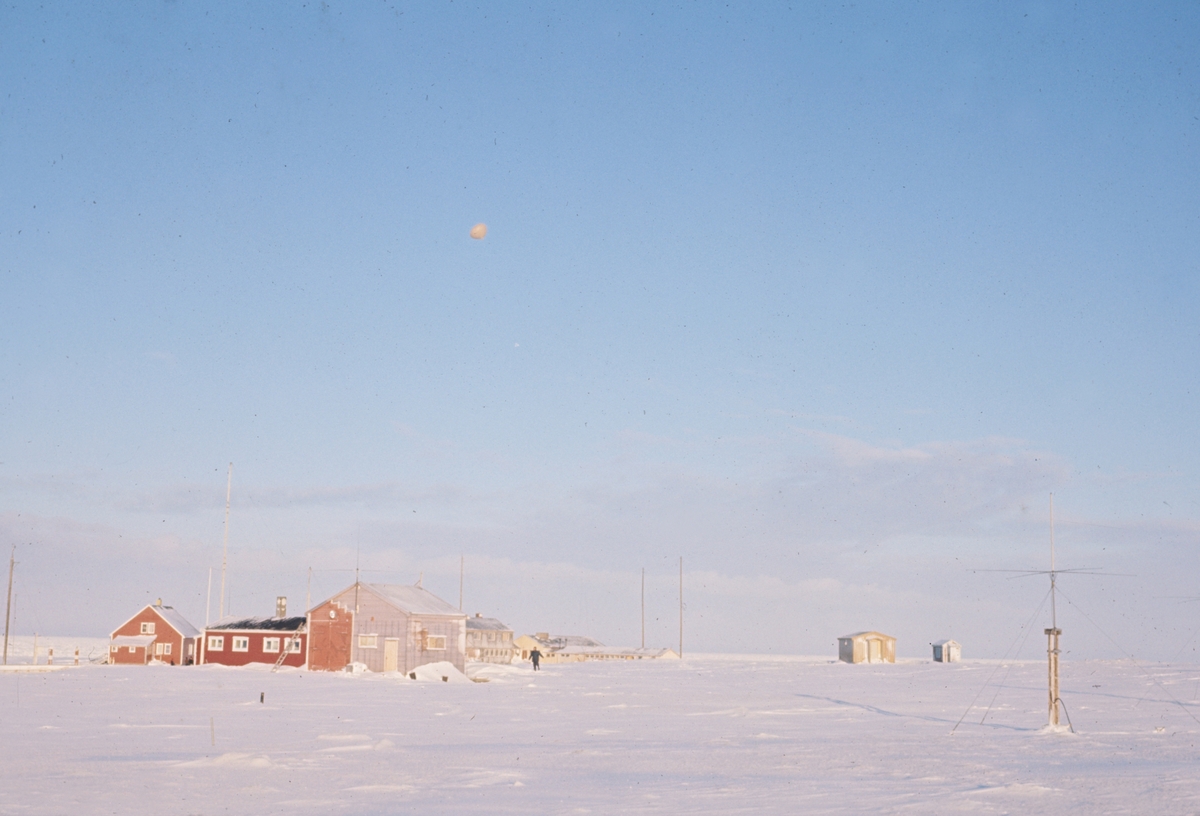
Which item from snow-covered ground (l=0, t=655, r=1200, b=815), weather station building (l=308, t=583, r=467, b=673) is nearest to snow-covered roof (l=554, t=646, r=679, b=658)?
weather station building (l=308, t=583, r=467, b=673)

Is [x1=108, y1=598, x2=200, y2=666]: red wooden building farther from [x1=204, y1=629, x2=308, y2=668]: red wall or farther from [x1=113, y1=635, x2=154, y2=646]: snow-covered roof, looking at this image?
[x1=204, y1=629, x2=308, y2=668]: red wall

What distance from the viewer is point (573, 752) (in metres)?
24.2

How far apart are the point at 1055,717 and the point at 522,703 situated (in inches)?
751

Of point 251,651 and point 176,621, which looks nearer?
point 251,651

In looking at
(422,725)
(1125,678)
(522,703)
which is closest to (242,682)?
(522,703)

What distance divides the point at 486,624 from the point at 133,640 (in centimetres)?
3846

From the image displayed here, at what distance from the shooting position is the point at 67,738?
25062 millimetres

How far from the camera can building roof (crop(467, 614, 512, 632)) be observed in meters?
107

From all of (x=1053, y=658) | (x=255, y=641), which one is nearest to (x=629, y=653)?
(x=255, y=641)

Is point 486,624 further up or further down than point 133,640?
further down

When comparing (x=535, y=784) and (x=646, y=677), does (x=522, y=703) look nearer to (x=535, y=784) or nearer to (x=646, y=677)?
(x=535, y=784)

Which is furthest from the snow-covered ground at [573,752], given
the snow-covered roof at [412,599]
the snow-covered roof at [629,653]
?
the snow-covered roof at [629,653]

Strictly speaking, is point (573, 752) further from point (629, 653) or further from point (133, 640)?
point (629, 653)

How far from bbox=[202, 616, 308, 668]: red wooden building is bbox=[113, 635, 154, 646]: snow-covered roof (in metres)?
6.16
